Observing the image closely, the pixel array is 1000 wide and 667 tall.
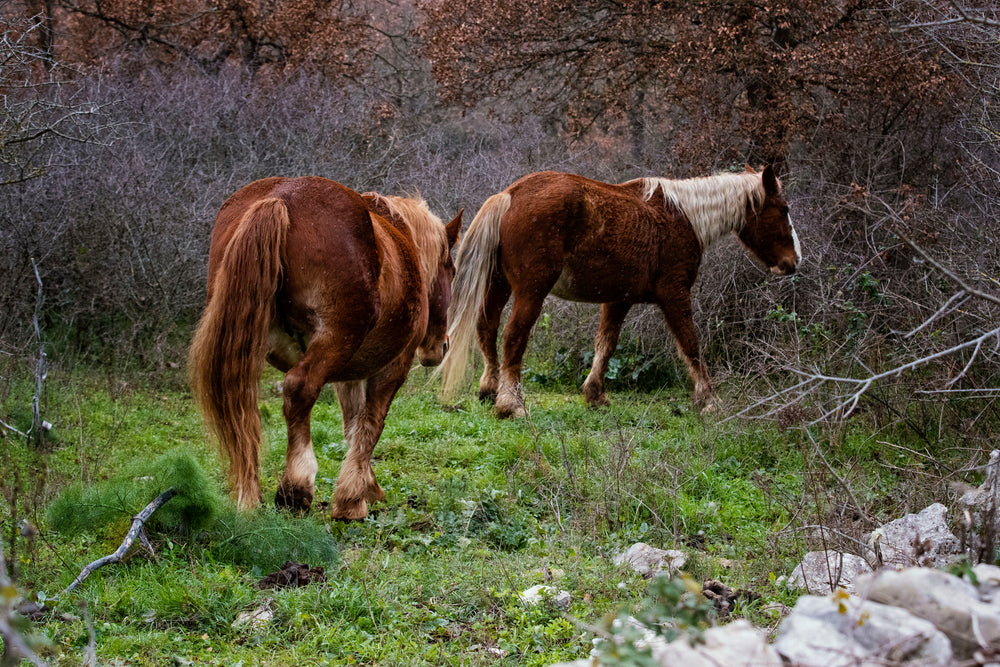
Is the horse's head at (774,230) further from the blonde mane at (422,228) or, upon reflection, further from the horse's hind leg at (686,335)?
the blonde mane at (422,228)

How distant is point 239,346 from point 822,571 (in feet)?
9.87

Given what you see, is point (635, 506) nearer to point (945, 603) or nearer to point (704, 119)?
point (945, 603)

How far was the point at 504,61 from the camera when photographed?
12.7 m

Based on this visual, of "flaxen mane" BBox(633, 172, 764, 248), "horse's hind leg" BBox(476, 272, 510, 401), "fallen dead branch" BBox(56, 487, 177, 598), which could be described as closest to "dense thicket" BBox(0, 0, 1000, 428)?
"flaxen mane" BBox(633, 172, 764, 248)

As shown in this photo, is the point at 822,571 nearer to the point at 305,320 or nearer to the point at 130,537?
the point at 305,320

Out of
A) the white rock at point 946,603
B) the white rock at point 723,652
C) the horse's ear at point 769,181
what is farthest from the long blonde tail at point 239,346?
the horse's ear at point 769,181

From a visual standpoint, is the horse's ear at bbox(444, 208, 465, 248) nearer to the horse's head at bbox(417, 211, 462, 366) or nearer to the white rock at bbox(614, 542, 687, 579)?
the horse's head at bbox(417, 211, 462, 366)

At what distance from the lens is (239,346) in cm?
448

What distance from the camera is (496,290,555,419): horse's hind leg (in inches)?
312

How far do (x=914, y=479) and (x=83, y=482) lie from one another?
4995mm

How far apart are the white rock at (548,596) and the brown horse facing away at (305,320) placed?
156cm

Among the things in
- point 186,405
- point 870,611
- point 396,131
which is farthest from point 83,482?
point 396,131

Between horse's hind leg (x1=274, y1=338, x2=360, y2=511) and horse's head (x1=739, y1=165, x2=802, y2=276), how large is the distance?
201 inches

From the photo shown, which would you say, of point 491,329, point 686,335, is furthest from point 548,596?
point 686,335
